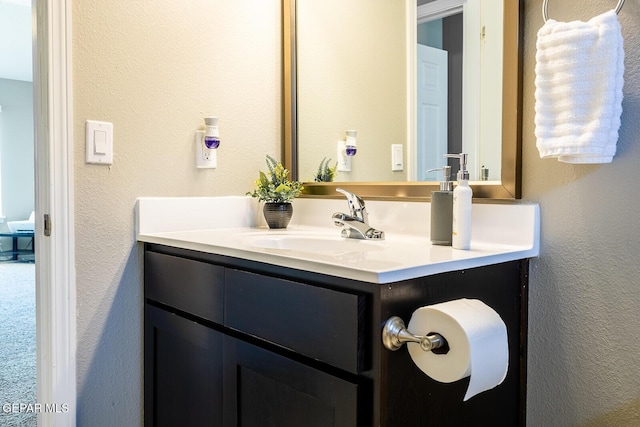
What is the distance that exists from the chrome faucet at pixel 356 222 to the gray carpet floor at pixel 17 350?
1372 mm

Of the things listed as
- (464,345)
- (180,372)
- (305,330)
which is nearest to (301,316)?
(305,330)

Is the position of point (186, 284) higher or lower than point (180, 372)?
higher

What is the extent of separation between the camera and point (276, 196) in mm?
1562

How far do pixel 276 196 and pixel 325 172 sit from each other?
196 millimetres

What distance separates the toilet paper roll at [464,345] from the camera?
0.75 meters

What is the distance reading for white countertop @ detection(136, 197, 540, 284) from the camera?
0.90m

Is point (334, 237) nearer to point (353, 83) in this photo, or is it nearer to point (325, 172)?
point (325, 172)

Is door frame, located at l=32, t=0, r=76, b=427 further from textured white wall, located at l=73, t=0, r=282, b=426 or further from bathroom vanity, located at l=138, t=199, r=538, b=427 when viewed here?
bathroom vanity, located at l=138, t=199, r=538, b=427

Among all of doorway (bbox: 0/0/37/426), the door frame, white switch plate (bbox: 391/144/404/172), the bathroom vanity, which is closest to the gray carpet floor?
doorway (bbox: 0/0/37/426)

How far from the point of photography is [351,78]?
64.4 inches

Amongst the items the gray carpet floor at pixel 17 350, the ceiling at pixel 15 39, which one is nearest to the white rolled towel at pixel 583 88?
the gray carpet floor at pixel 17 350

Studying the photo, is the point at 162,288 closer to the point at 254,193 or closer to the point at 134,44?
the point at 254,193

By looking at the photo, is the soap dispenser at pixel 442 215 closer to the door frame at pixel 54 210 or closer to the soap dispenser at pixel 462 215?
the soap dispenser at pixel 462 215

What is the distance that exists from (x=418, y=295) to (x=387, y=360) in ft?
0.41
